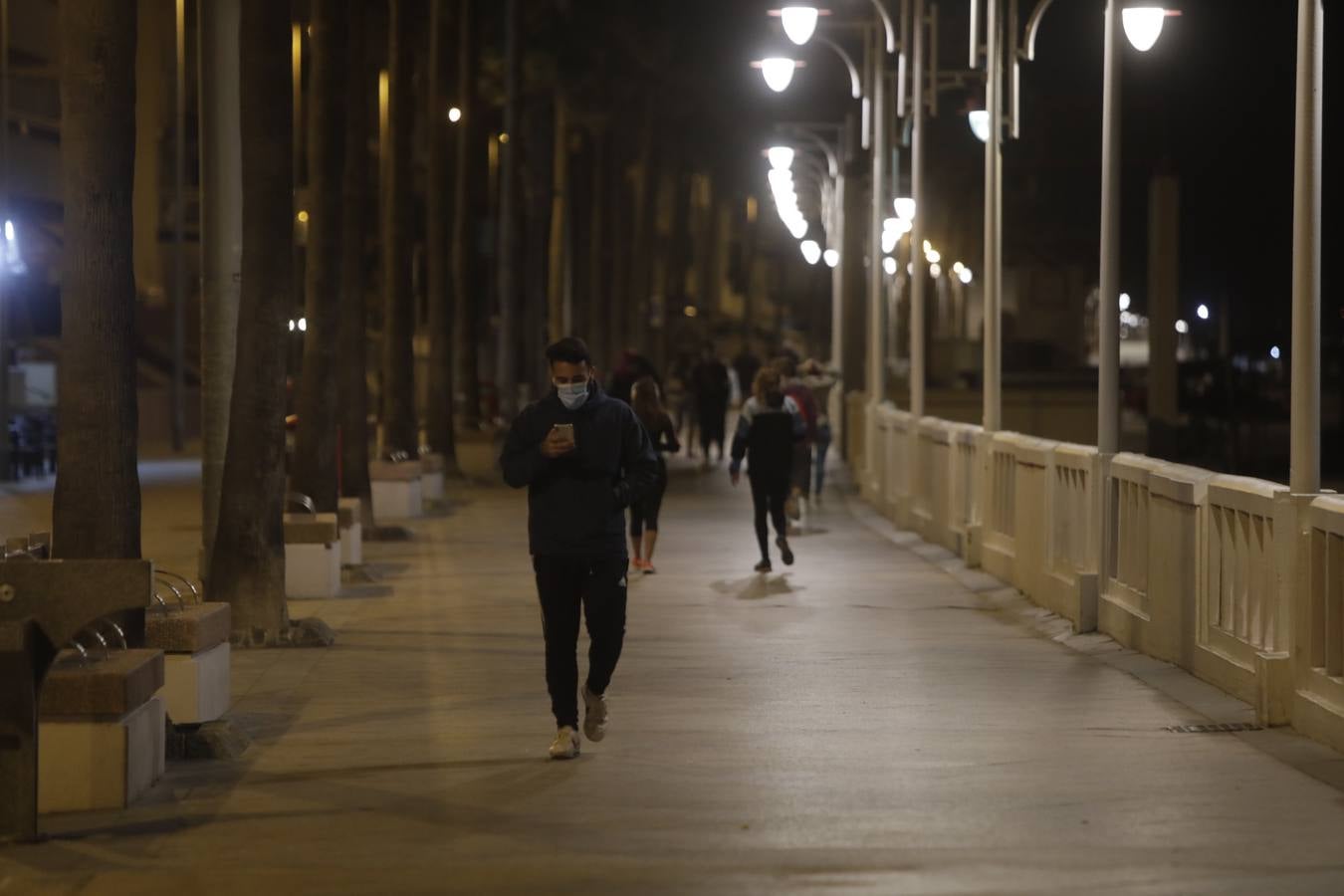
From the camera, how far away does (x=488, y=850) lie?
28.5 feet

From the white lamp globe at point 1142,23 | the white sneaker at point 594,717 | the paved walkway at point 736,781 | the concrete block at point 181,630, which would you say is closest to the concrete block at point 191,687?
the concrete block at point 181,630

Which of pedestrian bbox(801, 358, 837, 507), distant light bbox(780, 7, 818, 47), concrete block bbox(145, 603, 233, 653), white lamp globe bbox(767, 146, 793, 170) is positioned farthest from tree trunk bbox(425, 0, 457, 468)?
concrete block bbox(145, 603, 233, 653)

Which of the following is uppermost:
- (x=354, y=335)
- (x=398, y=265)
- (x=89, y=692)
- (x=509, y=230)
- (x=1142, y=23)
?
(x=509, y=230)

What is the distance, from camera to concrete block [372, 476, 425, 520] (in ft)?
94.5

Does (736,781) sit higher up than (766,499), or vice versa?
(766,499)

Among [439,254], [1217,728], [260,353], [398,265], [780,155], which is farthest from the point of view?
[780,155]

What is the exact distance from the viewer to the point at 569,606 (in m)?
10.9

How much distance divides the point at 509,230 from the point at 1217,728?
40.7 m

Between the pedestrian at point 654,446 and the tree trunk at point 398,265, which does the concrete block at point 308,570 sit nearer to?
the pedestrian at point 654,446

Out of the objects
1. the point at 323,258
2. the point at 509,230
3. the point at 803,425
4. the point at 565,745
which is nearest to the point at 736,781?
the point at 565,745

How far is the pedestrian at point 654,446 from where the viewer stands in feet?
64.5

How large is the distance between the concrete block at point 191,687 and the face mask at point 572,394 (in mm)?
2132

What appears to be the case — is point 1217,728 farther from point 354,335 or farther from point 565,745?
point 354,335

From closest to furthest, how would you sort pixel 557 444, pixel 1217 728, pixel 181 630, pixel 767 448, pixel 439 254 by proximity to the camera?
pixel 557 444 < pixel 181 630 < pixel 1217 728 < pixel 767 448 < pixel 439 254
